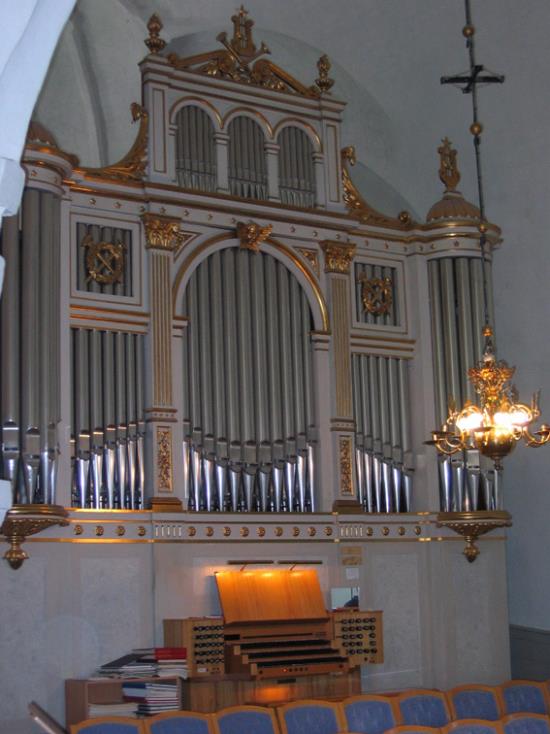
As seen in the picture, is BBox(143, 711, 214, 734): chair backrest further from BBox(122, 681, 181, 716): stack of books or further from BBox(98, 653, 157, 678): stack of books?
BBox(98, 653, 157, 678): stack of books

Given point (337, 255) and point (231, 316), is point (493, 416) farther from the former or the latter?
point (337, 255)

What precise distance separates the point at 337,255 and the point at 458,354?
187 cm

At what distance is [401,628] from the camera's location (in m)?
13.3

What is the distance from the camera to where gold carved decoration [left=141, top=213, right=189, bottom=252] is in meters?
12.6

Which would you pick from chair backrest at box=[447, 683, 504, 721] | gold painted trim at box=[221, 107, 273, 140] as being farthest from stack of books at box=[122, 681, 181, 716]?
gold painted trim at box=[221, 107, 273, 140]

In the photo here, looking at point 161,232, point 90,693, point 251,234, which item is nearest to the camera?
point 90,693

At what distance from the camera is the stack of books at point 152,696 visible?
10227 mm

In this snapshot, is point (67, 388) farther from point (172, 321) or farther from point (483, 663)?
point (483, 663)

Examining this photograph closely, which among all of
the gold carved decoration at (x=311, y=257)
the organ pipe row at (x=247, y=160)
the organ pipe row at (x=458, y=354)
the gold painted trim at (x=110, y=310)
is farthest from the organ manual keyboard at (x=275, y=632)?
the organ pipe row at (x=247, y=160)

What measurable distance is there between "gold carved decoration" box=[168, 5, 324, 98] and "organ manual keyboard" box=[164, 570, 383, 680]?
18.4 ft

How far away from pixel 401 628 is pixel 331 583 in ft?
3.59

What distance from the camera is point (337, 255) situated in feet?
45.1

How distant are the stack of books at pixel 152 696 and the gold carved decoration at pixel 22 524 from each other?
5.09 feet

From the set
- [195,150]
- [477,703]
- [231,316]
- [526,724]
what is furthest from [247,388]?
[526,724]
